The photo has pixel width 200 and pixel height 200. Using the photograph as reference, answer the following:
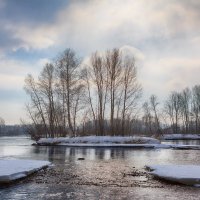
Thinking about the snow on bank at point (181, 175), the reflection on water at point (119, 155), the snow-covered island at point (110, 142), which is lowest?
the snow on bank at point (181, 175)

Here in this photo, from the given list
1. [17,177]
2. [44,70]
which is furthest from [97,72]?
[17,177]

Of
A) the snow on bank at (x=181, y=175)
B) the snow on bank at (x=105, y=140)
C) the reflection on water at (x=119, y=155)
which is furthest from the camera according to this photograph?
the snow on bank at (x=105, y=140)

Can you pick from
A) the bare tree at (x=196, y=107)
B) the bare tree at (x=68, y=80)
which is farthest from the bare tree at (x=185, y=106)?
the bare tree at (x=68, y=80)

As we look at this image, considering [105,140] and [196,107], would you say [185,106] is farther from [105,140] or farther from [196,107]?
[105,140]

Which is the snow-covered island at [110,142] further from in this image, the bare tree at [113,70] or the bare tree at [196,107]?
the bare tree at [196,107]

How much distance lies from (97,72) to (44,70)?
7.86 metres

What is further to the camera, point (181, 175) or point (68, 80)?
point (68, 80)

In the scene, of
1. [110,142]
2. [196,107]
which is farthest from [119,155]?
[196,107]

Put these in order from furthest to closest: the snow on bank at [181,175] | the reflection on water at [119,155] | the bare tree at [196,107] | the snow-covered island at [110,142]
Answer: the bare tree at [196,107], the snow-covered island at [110,142], the reflection on water at [119,155], the snow on bank at [181,175]

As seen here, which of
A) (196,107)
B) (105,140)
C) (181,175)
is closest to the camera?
(181,175)

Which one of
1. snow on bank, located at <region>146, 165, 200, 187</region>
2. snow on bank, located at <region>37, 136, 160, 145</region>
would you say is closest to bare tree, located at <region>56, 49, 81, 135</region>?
snow on bank, located at <region>37, 136, 160, 145</region>

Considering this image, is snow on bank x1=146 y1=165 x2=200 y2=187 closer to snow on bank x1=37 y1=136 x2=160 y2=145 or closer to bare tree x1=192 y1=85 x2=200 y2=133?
snow on bank x1=37 y1=136 x2=160 y2=145

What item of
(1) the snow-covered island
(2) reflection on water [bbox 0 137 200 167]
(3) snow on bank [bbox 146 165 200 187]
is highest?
(1) the snow-covered island

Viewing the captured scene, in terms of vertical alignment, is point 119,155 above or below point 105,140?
below
